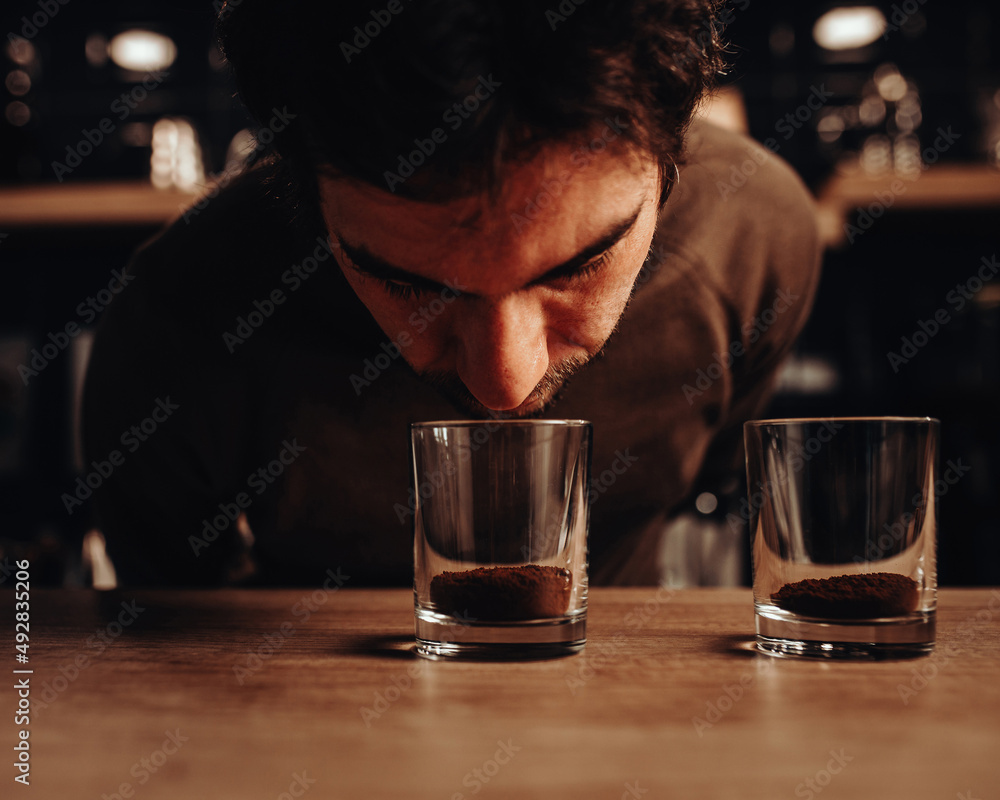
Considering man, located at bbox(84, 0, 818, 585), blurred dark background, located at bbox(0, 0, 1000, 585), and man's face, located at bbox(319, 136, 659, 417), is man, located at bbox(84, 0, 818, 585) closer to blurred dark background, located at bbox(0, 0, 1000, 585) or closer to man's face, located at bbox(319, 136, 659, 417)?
man's face, located at bbox(319, 136, 659, 417)

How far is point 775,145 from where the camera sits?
2240 mm

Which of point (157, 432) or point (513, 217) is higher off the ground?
point (513, 217)

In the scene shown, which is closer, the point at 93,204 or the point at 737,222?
the point at 737,222

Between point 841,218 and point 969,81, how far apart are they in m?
0.83

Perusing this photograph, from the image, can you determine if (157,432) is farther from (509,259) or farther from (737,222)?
(737,222)

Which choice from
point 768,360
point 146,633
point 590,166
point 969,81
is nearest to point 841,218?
point 768,360

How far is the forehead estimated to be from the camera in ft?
1.86

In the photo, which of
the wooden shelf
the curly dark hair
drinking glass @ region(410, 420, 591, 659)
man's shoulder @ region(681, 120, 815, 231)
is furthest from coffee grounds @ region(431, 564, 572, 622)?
the wooden shelf

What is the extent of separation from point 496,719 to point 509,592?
0.11 m

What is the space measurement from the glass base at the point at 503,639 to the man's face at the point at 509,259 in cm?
23

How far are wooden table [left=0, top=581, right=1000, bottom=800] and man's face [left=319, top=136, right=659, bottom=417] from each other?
0.23 metres

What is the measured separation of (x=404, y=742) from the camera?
33 cm

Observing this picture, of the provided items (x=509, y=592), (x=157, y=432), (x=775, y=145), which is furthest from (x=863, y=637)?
(x=775, y=145)

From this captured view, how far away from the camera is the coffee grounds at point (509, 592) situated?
0.46m
